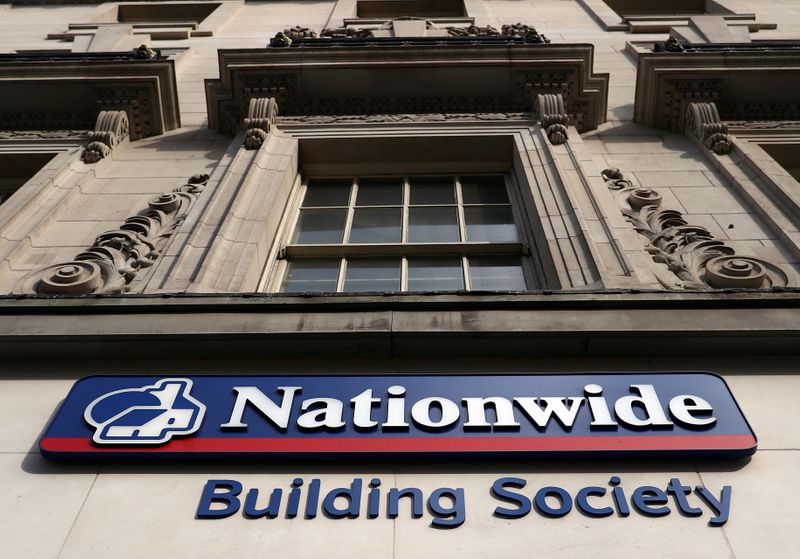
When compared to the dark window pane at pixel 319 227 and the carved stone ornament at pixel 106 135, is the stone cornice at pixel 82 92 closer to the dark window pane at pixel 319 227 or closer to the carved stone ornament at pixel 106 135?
the carved stone ornament at pixel 106 135

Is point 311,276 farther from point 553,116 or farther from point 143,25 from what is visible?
point 143,25

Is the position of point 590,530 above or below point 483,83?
below

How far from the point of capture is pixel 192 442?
18.3 feet

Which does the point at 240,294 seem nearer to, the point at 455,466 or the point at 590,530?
the point at 455,466

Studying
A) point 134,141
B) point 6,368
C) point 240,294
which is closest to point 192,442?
point 240,294

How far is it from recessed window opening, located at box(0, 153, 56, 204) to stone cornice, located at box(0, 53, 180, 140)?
2.85 ft

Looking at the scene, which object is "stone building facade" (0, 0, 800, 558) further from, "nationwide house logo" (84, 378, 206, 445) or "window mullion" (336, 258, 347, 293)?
"nationwide house logo" (84, 378, 206, 445)

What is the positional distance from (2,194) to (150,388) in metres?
6.63

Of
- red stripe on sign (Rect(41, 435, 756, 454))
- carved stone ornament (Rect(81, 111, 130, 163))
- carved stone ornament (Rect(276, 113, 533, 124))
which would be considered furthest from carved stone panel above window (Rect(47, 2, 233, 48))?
red stripe on sign (Rect(41, 435, 756, 454))

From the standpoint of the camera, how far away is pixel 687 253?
8125 mm

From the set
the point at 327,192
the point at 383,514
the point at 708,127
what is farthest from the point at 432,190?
the point at 383,514

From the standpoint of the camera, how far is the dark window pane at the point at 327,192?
419 inches

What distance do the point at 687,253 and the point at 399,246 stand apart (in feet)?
10.2

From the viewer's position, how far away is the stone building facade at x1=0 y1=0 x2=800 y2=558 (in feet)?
16.9
